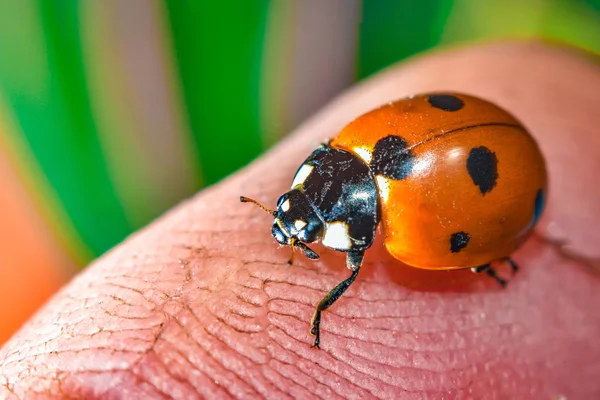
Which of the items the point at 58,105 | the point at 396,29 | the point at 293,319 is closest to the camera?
the point at 293,319

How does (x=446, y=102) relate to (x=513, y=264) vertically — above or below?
above

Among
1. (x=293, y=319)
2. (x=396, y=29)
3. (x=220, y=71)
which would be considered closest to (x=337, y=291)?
(x=293, y=319)

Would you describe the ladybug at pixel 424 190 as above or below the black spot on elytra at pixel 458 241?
above

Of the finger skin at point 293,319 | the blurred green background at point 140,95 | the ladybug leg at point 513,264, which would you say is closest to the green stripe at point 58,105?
the blurred green background at point 140,95

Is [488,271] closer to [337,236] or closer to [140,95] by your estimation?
[337,236]

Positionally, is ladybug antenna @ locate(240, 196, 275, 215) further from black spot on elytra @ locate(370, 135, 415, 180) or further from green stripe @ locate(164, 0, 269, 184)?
green stripe @ locate(164, 0, 269, 184)

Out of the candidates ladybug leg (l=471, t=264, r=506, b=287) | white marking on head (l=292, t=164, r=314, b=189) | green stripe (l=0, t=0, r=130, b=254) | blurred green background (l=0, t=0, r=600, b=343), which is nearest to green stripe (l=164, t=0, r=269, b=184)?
blurred green background (l=0, t=0, r=600, b=343)

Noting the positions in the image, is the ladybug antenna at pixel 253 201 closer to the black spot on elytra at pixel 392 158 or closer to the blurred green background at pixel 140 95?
the black spot on elytra at pixel 392 158

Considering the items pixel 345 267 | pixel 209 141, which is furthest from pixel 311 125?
pixel 345 267
